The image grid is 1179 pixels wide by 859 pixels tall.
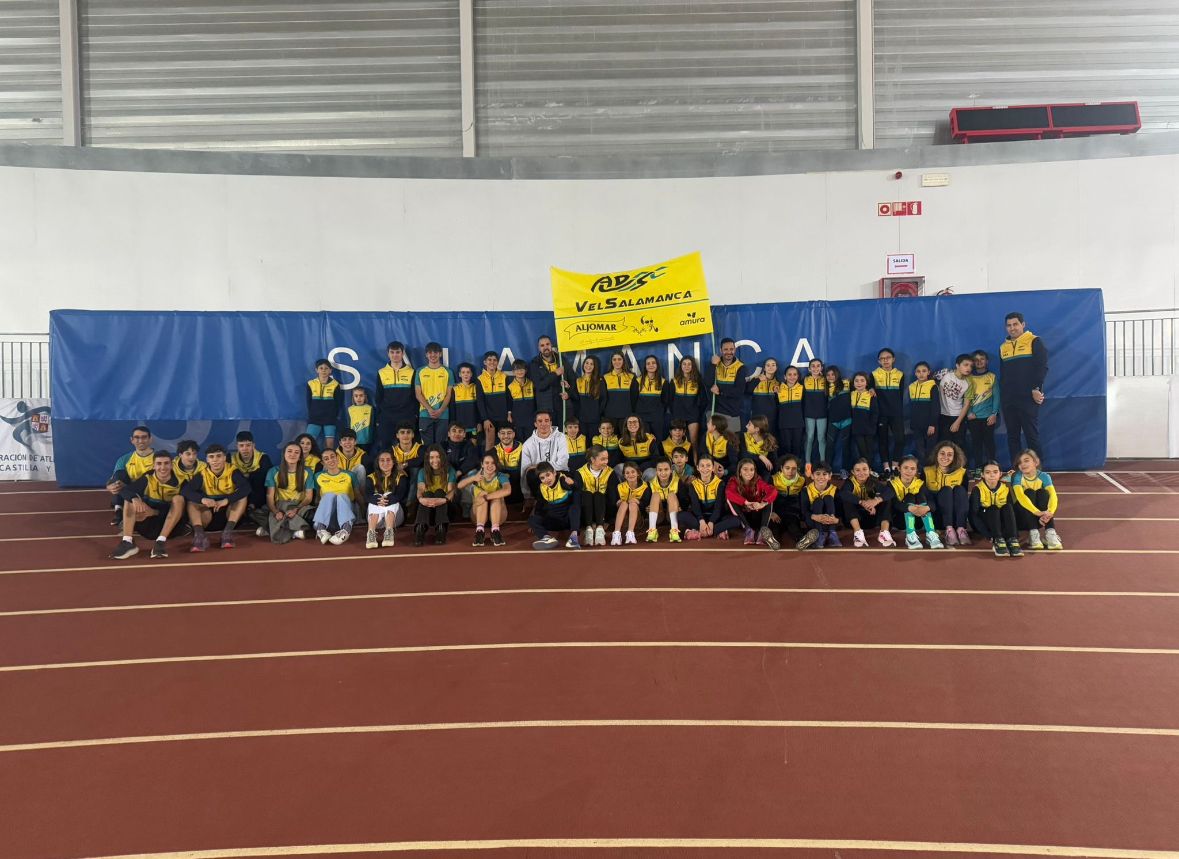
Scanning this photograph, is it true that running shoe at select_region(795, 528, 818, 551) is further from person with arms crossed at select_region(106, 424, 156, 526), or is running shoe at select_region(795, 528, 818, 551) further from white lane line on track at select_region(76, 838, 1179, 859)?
person with arms crossed at select_region(106, 424, 156, 526)

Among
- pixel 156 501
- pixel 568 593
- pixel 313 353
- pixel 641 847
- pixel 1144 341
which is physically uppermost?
pixel 1144 341

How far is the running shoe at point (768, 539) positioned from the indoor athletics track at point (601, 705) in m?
0.18

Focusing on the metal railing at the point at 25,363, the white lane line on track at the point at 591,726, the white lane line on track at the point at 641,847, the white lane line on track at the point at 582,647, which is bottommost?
the white lane line on track at the point at 641,847

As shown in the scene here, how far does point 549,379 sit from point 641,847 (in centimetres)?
635

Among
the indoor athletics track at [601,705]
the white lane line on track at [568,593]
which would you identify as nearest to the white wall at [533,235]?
the indoor athletics track at [601,705]

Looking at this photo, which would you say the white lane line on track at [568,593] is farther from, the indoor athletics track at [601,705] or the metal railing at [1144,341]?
the metal railing at [1144,341]

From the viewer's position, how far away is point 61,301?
34.3ft

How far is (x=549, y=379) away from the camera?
8.93 meters

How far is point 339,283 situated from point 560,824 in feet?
29.5

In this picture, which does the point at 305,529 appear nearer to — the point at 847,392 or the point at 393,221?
the point at 393,221

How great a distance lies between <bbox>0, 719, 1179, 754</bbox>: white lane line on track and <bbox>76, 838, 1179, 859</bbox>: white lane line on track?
0.84 metres

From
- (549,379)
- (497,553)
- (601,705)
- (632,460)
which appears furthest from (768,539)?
(549,379)

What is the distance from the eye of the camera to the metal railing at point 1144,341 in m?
10.0

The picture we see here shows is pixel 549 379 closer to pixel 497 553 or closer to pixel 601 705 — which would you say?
pixel 497 553
